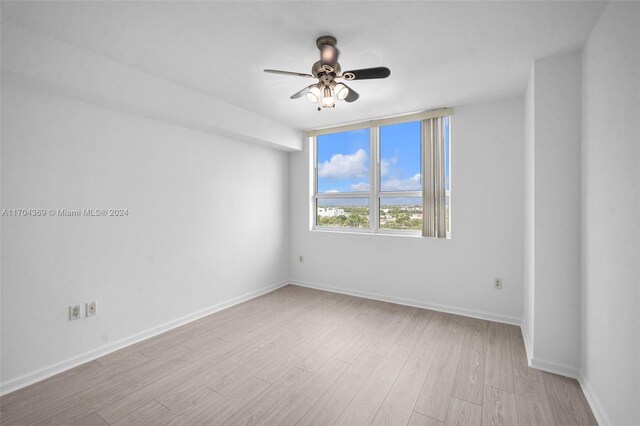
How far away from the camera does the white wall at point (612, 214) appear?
140cm

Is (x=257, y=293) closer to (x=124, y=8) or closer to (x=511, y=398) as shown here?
(x=511, y=398)

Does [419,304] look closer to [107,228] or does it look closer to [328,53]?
[328,53]

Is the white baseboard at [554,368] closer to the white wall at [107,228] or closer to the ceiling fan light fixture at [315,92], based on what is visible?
the ceiling fan light fixture at [315,92]

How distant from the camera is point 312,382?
219 cm

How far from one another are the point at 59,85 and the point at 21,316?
1748mm

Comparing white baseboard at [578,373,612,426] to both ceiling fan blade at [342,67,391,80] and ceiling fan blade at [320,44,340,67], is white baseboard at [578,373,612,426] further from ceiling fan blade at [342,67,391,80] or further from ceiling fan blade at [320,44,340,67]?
ceiling fan blade at [320,44,340,67]

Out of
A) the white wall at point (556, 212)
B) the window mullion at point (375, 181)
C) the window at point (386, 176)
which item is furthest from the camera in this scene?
the window mullion at point (375, 181)

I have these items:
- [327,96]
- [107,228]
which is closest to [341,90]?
[327,96]

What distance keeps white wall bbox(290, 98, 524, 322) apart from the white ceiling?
0.57 m

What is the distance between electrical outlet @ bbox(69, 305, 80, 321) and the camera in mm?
2396

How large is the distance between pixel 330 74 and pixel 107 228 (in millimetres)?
2408

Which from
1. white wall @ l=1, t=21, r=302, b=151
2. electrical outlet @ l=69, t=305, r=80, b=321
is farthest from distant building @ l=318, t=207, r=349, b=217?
electrical outlet @ l=69, t=305, r=80, b=321

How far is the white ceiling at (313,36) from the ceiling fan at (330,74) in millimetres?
94

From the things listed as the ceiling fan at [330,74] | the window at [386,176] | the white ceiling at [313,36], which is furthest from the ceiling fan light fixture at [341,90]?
the window at [386,176]
